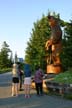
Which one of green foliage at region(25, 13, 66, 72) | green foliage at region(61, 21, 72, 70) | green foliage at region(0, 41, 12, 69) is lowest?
green foliage at region(61, 21, 72, 70)

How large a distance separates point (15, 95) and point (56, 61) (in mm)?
10212

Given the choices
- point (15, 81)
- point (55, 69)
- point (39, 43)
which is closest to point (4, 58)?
point (39, 43)

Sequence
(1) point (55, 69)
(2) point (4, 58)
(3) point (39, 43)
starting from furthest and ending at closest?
(2) point (4, 58) → (3) point (39, 43) → (1) point (55, 69)

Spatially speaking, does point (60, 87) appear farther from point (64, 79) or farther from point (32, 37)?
point (32, 37)

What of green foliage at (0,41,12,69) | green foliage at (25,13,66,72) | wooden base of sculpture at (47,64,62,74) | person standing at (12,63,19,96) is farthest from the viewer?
green foliage at (0,41,12,69)

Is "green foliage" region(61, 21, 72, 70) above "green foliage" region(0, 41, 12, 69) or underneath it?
underneath

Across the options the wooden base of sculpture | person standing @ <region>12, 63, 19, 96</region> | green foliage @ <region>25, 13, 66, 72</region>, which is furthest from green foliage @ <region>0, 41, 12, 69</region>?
person standing @ <region>12, 63, 19, 96</region>

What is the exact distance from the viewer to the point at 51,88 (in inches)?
947

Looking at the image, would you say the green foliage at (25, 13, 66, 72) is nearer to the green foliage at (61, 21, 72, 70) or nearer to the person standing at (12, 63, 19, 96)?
the green foliage at (61, 21, 72, 70)

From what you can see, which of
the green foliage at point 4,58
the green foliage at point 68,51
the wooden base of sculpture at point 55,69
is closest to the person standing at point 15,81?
the green foliage at point 68,51

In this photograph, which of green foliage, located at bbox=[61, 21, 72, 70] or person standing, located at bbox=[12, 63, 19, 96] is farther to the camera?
green foliage, located at bbox=[61, 21, 72, 70]

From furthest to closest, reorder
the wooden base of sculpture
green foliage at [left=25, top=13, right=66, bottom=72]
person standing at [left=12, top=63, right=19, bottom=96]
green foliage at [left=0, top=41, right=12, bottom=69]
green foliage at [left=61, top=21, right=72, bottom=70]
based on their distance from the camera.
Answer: green foliage at [left=0, top=41, right=12, bottom=69] → green foliage at [left=25, top=13, right=66, bottom=72] → the wooden base of sculpture → green foliage at [left=61, top=21, right=72, bottom=70] → person standing at [left=12, top=63, right=19, bottom=96]

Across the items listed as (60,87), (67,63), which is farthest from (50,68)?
(60,87)

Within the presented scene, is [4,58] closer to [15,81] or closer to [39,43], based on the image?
[39,43]
